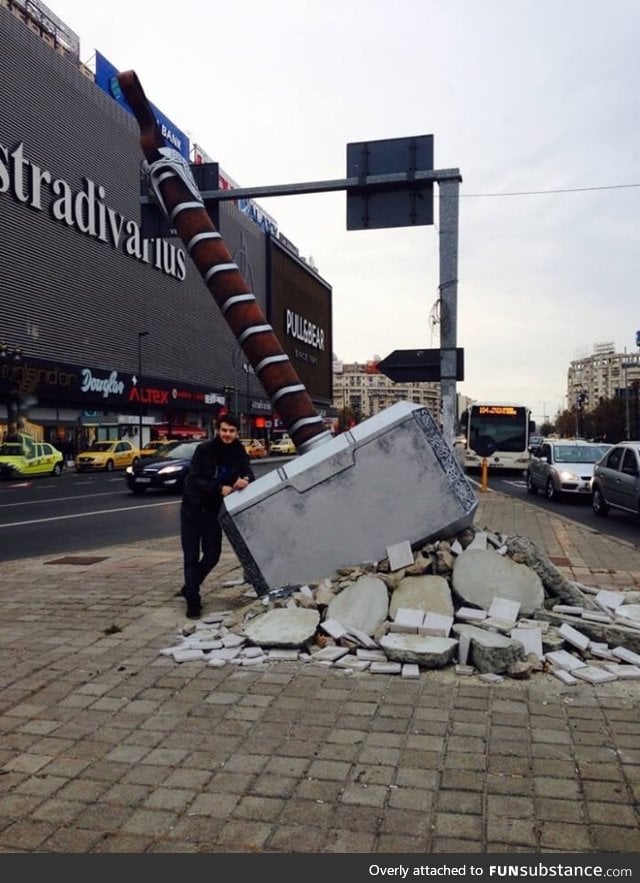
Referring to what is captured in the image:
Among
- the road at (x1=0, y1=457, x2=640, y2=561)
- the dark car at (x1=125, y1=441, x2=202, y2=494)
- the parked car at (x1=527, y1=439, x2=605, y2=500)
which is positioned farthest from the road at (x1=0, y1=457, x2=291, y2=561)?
the parked car at (x1=527, y1=439, x2=605, y2=500)

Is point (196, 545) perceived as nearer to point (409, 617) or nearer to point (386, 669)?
point (409, 617)

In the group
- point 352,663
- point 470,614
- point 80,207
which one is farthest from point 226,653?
point 80,207

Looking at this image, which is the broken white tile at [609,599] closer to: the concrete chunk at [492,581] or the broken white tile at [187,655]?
the concrete chunk at [492,581]

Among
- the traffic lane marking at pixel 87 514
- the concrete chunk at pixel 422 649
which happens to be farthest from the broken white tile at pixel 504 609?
the traffic lane marking at pixel 87 514

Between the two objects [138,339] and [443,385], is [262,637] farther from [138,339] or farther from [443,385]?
[138,339]

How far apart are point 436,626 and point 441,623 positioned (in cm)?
6

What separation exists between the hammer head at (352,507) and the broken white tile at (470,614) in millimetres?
892

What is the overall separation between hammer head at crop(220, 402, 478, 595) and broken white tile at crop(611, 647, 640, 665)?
167cm

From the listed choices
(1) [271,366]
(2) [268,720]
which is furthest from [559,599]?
(1) [271,366]

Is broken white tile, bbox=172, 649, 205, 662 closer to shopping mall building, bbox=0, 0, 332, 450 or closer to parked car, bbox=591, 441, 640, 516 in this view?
parked car, bbox=591, 441, 640, 516

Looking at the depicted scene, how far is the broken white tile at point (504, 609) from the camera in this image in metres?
5.18
